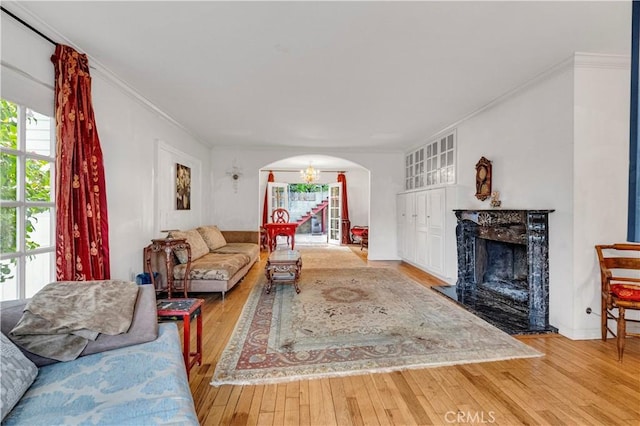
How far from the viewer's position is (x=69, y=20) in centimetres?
228

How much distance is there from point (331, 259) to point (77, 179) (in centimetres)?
543

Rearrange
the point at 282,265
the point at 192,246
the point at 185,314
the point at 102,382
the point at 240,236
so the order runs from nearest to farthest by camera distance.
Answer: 1. the point at 102,382
2. the point at 185,314
3. the point at 282,265
4. the point at 192,246
5. the point at 240,236

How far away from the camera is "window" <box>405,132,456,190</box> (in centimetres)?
513

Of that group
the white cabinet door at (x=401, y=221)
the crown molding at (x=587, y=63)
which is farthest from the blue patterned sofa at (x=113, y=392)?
the white cabinet door at (x=401, y=221)

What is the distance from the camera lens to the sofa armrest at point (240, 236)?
22.0 feet

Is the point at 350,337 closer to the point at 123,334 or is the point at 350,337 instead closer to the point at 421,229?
the point at 123,334

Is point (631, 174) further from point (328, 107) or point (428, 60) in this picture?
point (328, 107)

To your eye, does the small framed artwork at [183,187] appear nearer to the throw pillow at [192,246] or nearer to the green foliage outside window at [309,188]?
the throw pillow at [192,246]

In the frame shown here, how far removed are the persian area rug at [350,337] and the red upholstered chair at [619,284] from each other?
711mm

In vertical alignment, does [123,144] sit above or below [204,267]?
above

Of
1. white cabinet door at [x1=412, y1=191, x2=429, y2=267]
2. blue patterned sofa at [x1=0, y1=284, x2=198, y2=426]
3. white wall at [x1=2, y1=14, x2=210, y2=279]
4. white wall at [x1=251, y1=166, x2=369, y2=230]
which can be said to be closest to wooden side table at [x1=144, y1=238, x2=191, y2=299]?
white wall at [x1=2, y1=14, x2=210, y2=279]

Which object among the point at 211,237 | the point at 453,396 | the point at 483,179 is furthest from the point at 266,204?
the point at 453,396

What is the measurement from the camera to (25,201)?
231 centimetres

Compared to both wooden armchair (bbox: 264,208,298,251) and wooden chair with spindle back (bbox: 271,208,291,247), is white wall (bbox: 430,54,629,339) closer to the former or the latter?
wooden armchair (bbox: 264,208,298,251)
